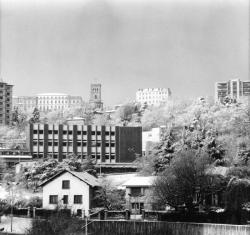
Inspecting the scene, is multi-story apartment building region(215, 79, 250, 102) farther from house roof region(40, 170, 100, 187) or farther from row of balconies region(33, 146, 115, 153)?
house roof region(40, 170, 100, 187)

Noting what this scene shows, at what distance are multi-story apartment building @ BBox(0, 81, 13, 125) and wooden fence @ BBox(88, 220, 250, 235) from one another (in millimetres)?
133136

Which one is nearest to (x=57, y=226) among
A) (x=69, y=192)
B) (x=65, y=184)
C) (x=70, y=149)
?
(x=69, y=192)

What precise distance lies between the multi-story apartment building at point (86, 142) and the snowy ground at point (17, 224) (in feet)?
176

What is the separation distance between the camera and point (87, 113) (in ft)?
566

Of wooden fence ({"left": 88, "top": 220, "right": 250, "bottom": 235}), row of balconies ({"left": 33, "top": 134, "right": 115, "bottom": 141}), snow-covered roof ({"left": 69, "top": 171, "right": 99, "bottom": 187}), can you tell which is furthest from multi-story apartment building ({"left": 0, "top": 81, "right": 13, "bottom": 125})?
wooden fence ({"left": 88, "top": 220, "right": 250, "bottom": 235})

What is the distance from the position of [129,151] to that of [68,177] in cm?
4986

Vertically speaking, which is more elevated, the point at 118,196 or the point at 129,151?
the point at 129,151

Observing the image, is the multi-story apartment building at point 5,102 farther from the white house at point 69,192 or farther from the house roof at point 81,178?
the white house at point 69,192

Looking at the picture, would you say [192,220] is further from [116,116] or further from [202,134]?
[116,116]

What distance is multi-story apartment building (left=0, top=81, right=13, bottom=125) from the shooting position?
16850 cm

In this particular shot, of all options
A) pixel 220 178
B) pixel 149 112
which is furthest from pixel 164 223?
pixel 149 112

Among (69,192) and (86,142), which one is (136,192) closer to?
(69,192)

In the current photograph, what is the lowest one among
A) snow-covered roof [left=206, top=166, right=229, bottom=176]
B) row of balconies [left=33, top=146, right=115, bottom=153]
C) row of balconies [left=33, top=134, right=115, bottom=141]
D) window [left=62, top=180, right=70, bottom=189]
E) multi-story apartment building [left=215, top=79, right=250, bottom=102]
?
window [left=62, top=180, right=70, bottom=189]

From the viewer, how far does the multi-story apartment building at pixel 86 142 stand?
327 feet
